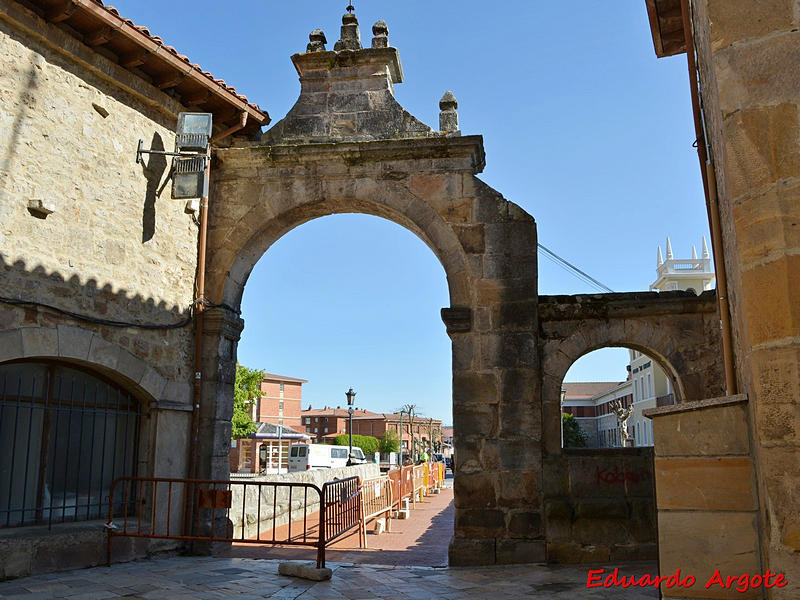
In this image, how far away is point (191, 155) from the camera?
8.45 meters

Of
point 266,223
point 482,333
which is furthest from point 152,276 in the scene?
point 482,333

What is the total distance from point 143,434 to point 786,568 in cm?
709

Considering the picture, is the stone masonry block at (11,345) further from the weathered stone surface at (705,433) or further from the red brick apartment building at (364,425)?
the red brick apartment building at (364,425)

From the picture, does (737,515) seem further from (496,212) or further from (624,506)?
(496,212)

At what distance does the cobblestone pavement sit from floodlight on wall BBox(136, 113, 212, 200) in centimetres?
431

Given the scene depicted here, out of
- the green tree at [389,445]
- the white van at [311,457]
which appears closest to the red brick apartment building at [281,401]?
the green tree at [389,445]

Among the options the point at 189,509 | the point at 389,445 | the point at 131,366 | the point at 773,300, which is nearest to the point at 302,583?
the point at 189,509

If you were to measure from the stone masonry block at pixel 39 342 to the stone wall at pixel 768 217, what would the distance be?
6.13 meters

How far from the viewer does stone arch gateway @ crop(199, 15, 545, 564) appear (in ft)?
26.1

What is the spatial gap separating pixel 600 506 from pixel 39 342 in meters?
6.10

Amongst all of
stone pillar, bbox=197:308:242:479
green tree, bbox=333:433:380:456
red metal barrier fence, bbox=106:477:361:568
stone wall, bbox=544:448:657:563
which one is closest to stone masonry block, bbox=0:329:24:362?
red metal barrier fence, bbox=106:477:361:568

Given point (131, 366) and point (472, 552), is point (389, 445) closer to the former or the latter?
point (472, 552)

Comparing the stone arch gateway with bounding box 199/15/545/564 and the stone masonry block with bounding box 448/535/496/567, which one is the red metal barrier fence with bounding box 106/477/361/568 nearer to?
the stone arch gateway with bounding box 199/15/545/564

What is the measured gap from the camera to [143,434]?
8.10 metres
